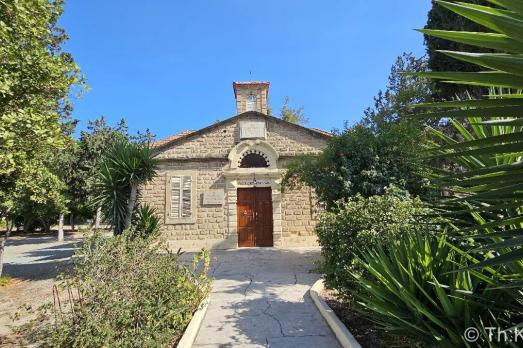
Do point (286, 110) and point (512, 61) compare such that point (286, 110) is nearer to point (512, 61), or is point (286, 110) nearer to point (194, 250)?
point (194, 250)

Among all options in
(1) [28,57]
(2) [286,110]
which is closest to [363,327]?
(1) [28,57]

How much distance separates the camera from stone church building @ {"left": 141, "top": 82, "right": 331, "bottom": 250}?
560 inches

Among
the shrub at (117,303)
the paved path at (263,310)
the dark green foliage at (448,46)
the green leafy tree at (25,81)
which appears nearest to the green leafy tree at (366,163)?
the dark green foliage at (448,46)

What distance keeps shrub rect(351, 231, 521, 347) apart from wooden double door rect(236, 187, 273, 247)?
37.3ft

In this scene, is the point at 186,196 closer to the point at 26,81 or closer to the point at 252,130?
the point at 252,130

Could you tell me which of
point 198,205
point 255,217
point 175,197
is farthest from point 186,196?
point 255,217

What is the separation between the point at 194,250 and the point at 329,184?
690cm

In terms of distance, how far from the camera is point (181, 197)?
14344 millimetres

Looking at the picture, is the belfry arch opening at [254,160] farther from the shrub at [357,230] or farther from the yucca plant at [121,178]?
the shrub at [357,230]

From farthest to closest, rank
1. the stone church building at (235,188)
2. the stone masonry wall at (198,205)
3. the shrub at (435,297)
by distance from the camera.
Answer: the stone church building at (235,188)
the stone masonry wall at (198,205)
the shrub at (435,297)

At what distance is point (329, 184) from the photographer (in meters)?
9.69

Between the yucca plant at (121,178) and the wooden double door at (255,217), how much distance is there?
6.10m

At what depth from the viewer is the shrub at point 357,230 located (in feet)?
15.1

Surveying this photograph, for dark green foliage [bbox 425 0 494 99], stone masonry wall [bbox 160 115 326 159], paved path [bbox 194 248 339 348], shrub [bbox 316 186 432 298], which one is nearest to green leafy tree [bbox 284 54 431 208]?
dark green foliage [bbox 425 0 494 99]
